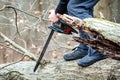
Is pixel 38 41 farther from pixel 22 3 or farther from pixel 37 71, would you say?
pixel 37 71

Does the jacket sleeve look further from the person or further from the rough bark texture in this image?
the rough bark texture

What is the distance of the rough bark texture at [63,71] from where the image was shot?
2996 mm

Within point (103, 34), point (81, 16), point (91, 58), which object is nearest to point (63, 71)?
point (91, 58)

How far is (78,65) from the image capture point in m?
3.23

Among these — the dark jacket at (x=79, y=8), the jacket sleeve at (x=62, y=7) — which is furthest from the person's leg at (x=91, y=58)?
the jacket sleeve at (x=62, y=7)

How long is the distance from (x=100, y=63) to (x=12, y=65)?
984mm

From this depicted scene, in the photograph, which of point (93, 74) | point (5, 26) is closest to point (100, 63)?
point (93, 74)

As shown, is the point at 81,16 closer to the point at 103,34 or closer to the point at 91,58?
the point at 91,58

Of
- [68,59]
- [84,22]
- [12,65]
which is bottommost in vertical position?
[12,65]

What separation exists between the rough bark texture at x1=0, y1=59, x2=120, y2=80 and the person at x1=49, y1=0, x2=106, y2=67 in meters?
0.05

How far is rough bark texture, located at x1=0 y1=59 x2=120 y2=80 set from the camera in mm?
2996

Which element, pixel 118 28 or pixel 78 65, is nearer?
pixel 118 28

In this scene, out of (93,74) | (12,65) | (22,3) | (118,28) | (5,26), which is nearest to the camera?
(118,28)

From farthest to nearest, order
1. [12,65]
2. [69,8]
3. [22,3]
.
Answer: [22,3] → [12,65] → [69,8]
